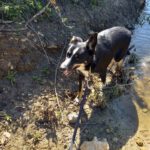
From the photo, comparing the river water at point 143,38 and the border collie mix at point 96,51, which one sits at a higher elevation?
the border collie mix at point 96,51

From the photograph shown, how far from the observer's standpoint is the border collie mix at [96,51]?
497cm

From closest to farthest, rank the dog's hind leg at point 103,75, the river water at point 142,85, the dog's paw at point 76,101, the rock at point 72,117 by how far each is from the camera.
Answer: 1. the rock at point 72,117
2. the river water at point 142,85
3. the dog's paw at point 76,101
4. the dog's hind leg at point 103,75

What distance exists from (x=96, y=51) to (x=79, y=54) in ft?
1.25

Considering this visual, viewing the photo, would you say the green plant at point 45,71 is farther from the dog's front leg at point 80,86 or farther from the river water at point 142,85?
the river water at point 142,85

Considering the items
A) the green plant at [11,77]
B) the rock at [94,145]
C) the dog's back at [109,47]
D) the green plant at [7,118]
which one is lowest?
the rock at [94,145]

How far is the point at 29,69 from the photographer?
18.7 ft

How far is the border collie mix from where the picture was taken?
4.97 m

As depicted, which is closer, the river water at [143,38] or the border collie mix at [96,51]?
the border collie mix at [96,51]

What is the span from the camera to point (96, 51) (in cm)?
526

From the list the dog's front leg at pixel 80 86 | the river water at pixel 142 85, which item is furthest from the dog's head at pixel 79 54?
the river water at pixel 142 85

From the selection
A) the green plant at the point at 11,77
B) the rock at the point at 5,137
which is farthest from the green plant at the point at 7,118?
the green plant at the point at 11,77

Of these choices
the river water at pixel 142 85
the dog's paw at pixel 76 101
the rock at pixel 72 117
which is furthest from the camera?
the dog's paw at pixel 76 101

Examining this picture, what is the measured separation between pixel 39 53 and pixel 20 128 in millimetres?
1518

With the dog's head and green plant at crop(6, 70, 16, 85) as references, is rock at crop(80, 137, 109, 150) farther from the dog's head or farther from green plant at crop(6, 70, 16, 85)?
green plant at crop(6, 70, 16, 85)
